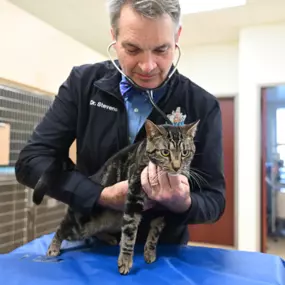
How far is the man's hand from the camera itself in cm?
82

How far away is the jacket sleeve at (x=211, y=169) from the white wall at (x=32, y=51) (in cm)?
157

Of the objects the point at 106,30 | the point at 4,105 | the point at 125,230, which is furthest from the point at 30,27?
the point at 125,230

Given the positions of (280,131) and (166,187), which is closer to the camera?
(166,187)

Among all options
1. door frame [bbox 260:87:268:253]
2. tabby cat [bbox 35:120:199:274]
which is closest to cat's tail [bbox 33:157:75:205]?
tabby cat [bbox 35:120:199:274]

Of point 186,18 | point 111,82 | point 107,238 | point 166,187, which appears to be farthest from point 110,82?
point 186,18

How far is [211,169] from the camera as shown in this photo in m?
0.97

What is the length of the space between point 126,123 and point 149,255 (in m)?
0.37

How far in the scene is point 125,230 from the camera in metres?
0.89

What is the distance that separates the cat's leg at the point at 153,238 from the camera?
2.85ft

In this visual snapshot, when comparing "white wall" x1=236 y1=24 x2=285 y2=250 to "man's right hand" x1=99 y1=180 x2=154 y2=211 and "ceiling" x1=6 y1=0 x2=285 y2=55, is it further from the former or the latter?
"man's right hand" x1=99 y1=180 x2=154 y2=211

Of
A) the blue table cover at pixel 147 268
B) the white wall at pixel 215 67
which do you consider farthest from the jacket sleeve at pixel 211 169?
the white wall at pixel 215 67

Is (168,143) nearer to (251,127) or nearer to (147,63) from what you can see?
(147,63)

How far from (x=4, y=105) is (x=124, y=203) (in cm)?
148

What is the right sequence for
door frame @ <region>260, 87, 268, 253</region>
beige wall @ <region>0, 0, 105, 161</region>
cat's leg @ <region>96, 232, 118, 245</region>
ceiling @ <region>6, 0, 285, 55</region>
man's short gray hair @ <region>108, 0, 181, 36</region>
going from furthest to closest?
door frame @ <region>260, 87, 268, 253</region> → ceiling @ <region>6, 0, 285, 55</region> → beige wall @ <region>0, 0, 105, 161</region> → cat's leg @ <region>96, 232, 118, 245</region> → man's short gray hair @ <region>108, 0, 181, 36</region>
